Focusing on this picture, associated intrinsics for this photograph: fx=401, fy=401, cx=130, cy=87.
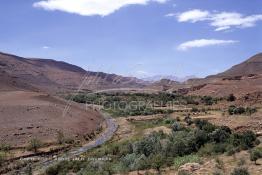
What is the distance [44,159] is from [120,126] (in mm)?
19870

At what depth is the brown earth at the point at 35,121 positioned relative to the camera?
38266 mm

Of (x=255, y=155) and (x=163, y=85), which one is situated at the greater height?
(x=163, y=85)

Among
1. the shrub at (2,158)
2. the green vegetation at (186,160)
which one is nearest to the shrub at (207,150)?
the green vegetation at (186,160)

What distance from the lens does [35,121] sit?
43750mm

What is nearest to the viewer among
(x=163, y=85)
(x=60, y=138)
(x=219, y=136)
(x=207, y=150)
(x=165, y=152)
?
(x=207, y=150)

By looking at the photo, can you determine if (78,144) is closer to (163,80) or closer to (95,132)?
(95,132)

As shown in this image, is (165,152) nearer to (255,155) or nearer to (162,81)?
(255,155)

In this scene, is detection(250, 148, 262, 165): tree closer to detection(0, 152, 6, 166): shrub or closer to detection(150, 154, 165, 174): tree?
detection(150, 154, 165, 174): tree

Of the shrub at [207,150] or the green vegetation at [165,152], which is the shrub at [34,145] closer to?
the green vegetation at [165,152]

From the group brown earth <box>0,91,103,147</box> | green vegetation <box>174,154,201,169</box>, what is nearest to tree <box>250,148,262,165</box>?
green vegetation <box>174,154,201,169</box>

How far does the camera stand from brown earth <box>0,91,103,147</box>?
38266 mm

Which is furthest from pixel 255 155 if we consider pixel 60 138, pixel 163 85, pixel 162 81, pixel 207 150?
pixel 162 81

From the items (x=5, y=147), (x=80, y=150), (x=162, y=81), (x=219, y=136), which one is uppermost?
(x=162, y=81)

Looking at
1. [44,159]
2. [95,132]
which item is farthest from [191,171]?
[95,132]
